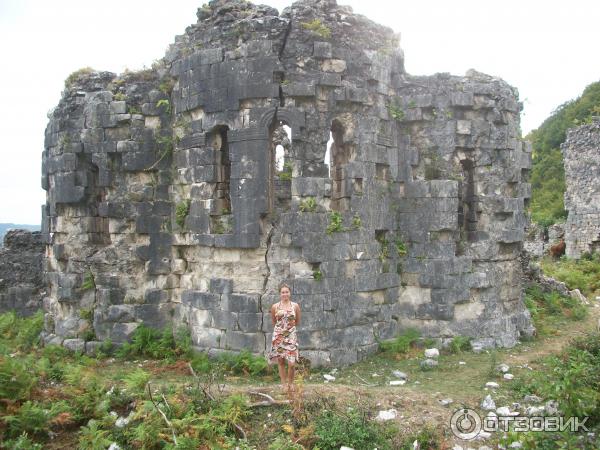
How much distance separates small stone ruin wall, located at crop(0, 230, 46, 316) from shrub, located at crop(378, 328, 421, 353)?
968cm

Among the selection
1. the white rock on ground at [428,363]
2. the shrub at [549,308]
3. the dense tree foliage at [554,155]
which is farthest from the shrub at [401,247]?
the dense tree foliage at [554,155]

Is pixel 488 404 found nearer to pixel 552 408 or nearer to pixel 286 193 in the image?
pixel 552 408

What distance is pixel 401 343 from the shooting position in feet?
36.5

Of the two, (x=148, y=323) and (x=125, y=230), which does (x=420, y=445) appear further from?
(x=125, y=230)

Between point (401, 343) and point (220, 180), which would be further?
point (401, 343)

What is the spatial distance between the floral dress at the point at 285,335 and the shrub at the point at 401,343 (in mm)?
2886

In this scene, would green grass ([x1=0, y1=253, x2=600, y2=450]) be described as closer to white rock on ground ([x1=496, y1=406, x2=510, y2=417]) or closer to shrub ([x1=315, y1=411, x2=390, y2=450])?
shrub ([x1=315, y1=411, x2=390, y2=450])

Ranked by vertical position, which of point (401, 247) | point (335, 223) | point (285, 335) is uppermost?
point (335, 223)

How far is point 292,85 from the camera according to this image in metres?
10.3

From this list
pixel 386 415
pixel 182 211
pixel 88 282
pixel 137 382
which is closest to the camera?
pixel 386 415

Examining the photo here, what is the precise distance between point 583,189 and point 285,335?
905 inches

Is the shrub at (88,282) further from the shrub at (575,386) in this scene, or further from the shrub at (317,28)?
the shrub at (575,386)

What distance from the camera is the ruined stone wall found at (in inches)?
1032

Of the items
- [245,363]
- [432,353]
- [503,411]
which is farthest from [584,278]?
[245,363]
